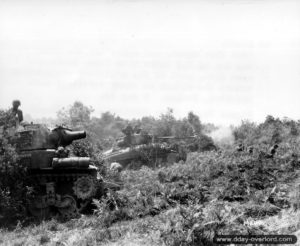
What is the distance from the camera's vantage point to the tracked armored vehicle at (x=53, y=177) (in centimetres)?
1233

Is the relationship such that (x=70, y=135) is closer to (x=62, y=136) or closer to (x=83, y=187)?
(x=62, y=136)

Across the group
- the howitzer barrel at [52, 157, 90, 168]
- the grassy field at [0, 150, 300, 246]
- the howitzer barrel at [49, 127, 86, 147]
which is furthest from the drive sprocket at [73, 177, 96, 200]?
the howitzer barrel at [49, 127, 86, 147]

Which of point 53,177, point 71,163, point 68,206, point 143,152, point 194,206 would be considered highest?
point 71,163

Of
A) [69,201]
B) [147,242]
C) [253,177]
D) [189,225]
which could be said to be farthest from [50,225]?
[253,177]

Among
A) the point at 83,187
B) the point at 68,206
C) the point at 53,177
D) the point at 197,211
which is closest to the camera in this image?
the point at 197,211

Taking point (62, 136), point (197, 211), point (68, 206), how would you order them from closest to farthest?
1. point (197, 211)
2. point (68, 206)
3. point (62, 136)

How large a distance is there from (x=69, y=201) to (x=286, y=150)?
7.86m

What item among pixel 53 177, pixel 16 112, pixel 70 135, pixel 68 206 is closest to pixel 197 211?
pixel 68 206

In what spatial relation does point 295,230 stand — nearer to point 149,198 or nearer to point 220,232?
point 220,232

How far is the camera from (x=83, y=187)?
12.4m

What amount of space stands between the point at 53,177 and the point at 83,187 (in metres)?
1.06

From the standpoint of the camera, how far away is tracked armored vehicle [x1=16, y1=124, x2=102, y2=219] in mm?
12328

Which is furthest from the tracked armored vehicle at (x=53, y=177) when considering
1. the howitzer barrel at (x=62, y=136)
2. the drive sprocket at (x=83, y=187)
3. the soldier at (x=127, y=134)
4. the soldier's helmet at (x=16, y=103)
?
the soldier at (x=127, y=134)

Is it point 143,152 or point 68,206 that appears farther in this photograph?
point 143,152
